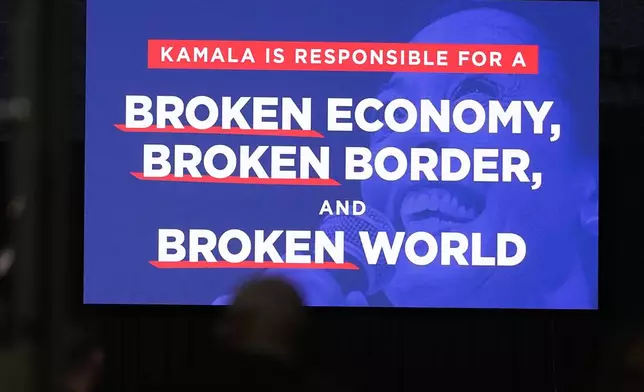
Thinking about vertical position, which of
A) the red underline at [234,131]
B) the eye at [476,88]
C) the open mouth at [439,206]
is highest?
the eye at [476,88]

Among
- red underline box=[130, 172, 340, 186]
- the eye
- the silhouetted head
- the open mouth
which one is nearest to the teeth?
the open mouth

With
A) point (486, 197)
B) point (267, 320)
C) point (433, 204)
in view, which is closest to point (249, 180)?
point (433, 204)

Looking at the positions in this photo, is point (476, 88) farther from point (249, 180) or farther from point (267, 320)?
point (267, 320)

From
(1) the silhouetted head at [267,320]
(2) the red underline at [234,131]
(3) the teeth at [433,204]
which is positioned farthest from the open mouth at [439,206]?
(1) the silhouetted head at [267,320]

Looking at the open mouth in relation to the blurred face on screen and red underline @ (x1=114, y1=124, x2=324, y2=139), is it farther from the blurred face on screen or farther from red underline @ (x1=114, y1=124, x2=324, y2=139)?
red underline @ (x1=114, y1=124, x2=324, y2=139)

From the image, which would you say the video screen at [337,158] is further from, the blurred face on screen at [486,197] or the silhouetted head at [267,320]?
the silhouetted head at [267,320]

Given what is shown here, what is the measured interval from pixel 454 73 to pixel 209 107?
113 centimetres

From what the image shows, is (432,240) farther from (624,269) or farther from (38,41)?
(38,41)

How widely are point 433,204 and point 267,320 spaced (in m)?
2.63

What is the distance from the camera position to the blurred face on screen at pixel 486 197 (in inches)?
161

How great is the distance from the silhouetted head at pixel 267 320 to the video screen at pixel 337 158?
245 cm

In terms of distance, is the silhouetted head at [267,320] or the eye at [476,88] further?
the eye at [476,88]

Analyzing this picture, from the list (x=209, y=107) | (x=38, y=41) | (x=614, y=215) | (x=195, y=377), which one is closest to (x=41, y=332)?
(x=38, y=41)

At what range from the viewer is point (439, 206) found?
4.11 meters
